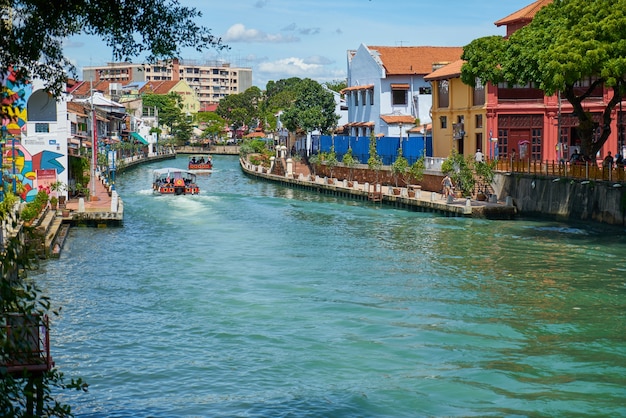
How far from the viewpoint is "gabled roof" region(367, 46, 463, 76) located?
3248 inches

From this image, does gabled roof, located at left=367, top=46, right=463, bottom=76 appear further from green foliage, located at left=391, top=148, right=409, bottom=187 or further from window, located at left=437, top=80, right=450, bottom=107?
green foliage, located at left=391, top=148, right=409, bottom=187

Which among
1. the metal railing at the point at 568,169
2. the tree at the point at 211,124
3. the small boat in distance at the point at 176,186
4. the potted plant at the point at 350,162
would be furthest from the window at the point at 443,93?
the tree at the point at 211,124

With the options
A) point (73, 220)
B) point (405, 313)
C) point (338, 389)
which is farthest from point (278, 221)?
point (338, 389)

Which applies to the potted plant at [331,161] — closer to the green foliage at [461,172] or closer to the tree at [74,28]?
the green foliage at [461,172]

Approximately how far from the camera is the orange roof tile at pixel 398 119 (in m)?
80.6

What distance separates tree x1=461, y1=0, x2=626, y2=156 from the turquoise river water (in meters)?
6.66

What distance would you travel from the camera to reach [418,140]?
69438mm

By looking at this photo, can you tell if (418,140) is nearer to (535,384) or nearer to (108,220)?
(108,220)

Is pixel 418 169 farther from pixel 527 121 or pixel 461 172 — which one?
→ pixel 461 172

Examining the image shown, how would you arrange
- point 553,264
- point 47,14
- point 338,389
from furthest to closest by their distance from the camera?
1. point 553,264
2. point 338,389
3. point 47,14

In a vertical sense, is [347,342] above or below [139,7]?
below

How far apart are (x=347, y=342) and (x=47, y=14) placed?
12.2 metres

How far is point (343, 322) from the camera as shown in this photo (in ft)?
84.2

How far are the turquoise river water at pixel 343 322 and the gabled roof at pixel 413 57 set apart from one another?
3883cm
